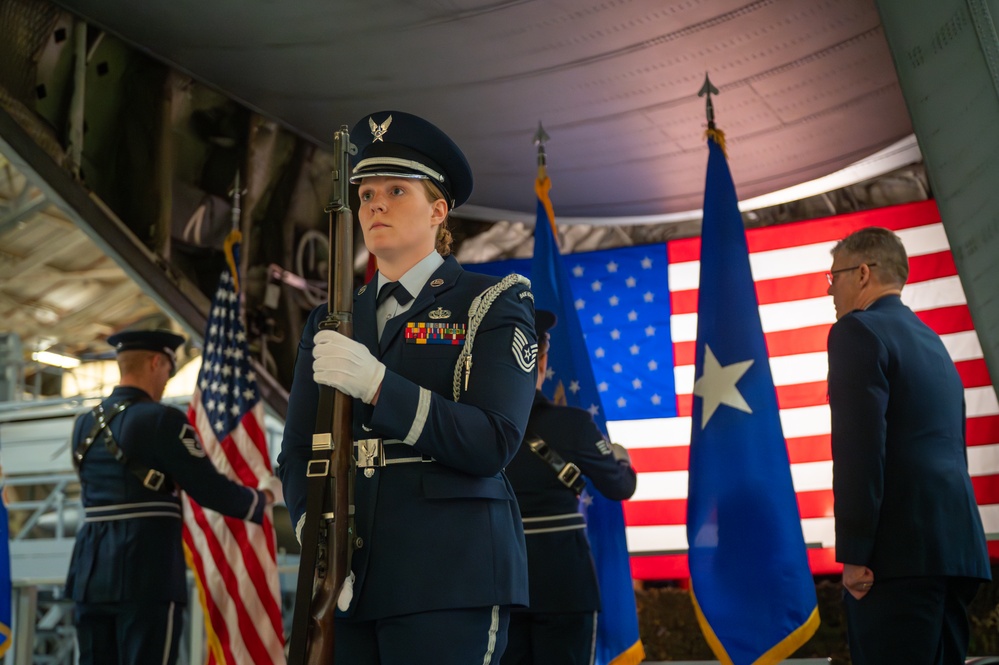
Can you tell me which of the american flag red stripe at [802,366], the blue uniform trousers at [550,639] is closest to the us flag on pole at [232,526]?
the blue uniform trousers at [550,639]

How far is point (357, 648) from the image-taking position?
146 cm

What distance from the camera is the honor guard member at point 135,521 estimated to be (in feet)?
11.3

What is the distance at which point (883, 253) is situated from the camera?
258cm

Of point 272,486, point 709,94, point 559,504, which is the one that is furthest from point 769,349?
point 272,486

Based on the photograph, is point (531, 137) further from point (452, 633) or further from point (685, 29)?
point (452, 633)

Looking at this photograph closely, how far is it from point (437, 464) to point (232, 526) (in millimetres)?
2817

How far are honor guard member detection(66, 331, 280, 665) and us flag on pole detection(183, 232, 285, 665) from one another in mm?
403

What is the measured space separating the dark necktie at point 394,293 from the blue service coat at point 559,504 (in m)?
1.58

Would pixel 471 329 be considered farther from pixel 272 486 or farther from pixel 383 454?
pixel 272 486

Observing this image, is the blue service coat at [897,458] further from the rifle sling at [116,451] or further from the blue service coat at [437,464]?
A: the rifle sling at [116,451]

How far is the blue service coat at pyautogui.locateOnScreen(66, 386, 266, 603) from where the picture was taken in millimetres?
3441

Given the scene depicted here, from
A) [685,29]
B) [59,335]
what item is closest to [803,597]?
[685,29]

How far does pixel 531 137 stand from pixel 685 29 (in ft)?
3.58

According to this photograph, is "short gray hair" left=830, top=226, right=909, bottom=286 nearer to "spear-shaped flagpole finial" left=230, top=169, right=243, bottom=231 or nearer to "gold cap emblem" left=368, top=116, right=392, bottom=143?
"gold cap emblem" left=368, top=116, right=392, bottom=143
